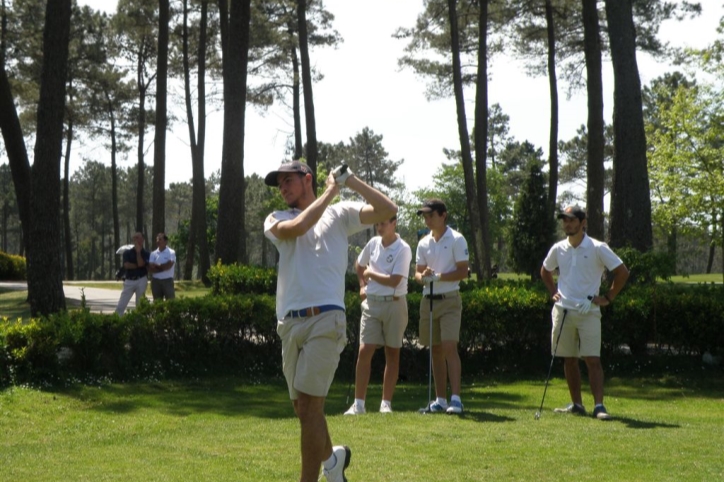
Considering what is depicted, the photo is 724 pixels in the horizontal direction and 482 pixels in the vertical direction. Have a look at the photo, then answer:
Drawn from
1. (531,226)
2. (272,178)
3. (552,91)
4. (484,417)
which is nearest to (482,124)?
(552,91)

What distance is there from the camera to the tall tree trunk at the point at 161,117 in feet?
101

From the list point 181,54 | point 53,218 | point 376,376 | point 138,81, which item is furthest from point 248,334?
point 138,81

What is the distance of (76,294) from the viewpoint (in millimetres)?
31422

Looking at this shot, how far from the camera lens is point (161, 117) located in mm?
32156

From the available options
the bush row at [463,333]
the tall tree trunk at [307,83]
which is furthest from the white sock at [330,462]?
the tall tree trunk at [307,83]

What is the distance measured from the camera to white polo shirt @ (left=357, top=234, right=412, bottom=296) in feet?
31.3

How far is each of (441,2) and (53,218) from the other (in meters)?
18.8

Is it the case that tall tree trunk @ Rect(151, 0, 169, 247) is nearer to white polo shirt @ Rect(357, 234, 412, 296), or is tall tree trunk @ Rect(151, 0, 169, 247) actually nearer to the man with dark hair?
the man with dark hair

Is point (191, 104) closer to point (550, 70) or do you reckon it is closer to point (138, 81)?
point (138, 81)

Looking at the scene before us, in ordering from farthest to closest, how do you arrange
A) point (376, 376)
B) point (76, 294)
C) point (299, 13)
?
1. point (76, 294)
2. point (299, 13)
3. point (376, 376)

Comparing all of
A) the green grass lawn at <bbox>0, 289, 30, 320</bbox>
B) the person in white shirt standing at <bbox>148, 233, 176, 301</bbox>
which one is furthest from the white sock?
the green grass lawn at <bbox>0, 289, 30, 320</bbox>

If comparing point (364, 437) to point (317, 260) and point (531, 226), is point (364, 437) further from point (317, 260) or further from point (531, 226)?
point (531, 226)

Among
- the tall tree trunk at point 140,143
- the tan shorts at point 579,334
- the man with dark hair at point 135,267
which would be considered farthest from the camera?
the tall tree trunk at point 140,143

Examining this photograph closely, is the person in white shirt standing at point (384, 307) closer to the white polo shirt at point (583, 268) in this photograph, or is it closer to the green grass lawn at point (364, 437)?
the green grass lawn at point (364, 437)
